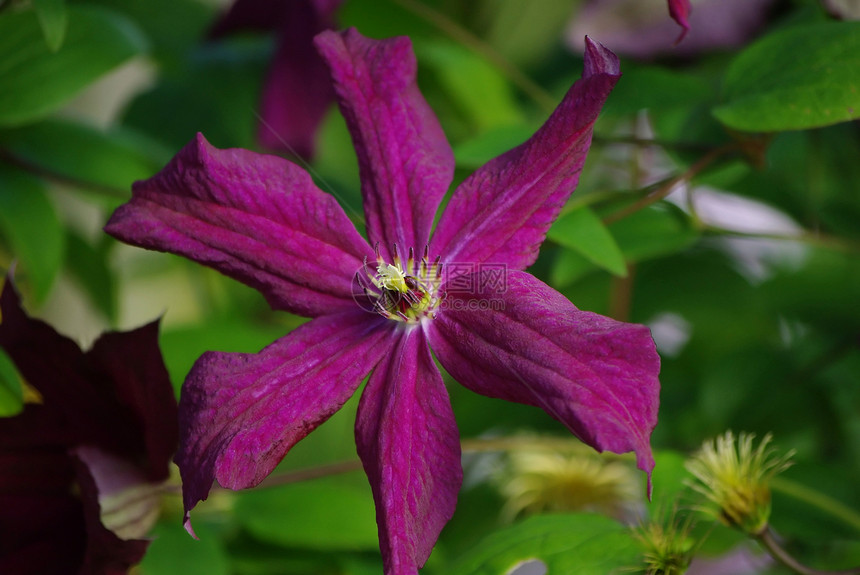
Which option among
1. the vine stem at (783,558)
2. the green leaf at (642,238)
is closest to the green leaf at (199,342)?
the green leaf at (642,238)

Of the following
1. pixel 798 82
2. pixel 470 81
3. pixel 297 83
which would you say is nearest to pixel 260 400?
pixel 798 82

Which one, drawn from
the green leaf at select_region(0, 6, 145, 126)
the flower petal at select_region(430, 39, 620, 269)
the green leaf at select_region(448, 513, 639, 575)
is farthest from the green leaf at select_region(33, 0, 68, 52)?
the green leaf at select_region(448, 513, 639, 575)

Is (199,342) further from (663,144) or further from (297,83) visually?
(663,144)

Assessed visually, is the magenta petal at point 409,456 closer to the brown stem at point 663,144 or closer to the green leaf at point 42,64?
the brown stem at point 663,144

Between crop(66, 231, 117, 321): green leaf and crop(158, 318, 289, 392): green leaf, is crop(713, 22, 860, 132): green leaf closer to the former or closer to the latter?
crop(158, 318, 289, 392): green leaf

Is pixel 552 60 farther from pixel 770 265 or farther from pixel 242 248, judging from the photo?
pixel 242 248
